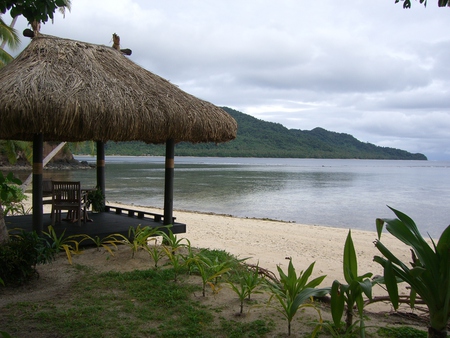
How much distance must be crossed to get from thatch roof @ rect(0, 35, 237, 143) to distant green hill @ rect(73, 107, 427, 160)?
70866 mm

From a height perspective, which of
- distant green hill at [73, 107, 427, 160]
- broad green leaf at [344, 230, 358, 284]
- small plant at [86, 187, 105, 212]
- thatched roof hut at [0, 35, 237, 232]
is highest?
distant green hill at [73, 107, 427, 160]

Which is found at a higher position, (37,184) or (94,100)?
(94,100)

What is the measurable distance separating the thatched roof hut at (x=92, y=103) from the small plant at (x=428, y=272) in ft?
10.5

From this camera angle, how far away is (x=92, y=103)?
4375 mm

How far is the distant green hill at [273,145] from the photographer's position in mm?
90062

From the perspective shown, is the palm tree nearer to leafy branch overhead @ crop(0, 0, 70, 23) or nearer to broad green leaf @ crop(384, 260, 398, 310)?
leafy branch overhead @ crop(0, 0, 70, 23)

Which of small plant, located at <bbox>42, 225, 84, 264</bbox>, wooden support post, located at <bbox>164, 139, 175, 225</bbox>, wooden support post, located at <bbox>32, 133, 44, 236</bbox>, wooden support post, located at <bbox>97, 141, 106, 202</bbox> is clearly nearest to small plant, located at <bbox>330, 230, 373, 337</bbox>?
small plant, located at <bbox>42, 225, 84, 264</bbox>

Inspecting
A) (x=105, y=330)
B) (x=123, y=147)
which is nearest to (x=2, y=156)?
(x=105, y=330)

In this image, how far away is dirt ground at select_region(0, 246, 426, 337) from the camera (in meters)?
3.04

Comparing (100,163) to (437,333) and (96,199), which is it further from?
(437,333)

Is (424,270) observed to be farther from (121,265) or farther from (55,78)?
(55,78)

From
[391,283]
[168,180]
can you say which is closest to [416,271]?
[391,283]

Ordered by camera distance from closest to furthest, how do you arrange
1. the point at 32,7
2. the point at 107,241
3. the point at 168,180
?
1. the point at 32,7
2. the point at 107,241
3. the point at 168,180

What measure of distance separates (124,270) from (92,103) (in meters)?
1.87
